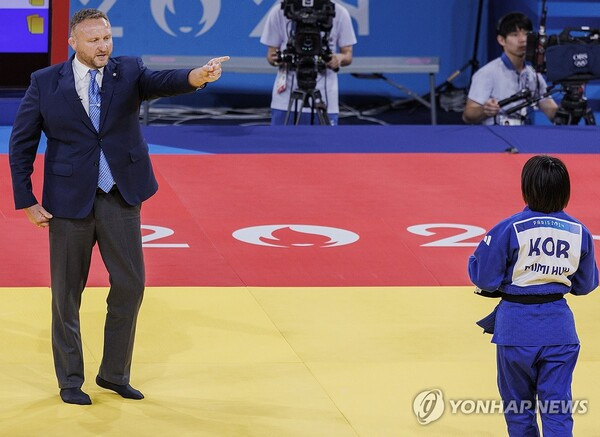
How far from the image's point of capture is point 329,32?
11.4 m

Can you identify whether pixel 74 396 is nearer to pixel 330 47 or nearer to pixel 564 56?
pixel 330 47

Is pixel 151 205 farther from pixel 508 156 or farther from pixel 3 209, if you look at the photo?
pixel 508 156

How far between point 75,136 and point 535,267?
2.11m

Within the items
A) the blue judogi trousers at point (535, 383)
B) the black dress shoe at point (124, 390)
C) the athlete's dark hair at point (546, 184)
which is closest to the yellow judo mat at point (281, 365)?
the black dress shoe at point (124, 390)

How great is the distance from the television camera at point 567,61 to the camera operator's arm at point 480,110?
0.69 feet

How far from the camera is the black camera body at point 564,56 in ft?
36.4

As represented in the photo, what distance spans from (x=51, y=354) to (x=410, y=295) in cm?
217

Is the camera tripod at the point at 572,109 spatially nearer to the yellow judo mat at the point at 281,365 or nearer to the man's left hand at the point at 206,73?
the yellow judo mat at the point at 281,365

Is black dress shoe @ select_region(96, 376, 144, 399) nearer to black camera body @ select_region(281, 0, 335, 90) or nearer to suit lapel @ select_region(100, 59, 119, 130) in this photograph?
suit lapel @ select_region(100, 59, 119, 130)

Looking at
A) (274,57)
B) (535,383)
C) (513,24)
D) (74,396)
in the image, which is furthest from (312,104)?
(535,383)

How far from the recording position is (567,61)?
1134cm

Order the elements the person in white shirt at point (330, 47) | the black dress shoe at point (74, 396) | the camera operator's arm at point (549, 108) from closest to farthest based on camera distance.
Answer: the black dress shoe at point (74, 396) → the person in white shirt at point (330, 47) → the camera operator's arm at point (549, 108)

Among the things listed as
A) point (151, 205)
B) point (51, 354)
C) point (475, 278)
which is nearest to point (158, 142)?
point (151, 205)

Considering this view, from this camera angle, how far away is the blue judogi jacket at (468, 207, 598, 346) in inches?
179
